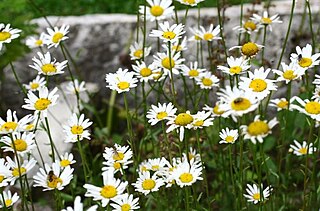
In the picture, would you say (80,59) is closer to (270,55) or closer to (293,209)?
(270,55)

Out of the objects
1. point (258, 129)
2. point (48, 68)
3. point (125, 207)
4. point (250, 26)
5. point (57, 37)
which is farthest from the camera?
point (250, 26)

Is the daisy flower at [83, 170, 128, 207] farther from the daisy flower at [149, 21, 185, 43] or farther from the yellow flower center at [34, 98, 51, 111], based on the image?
the daisy flower at [149, 21, 185, 43]

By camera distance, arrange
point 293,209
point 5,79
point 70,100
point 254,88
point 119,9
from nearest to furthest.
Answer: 1. point 254,88
2. point 293,209
3. point 70,100
4. point 5,79
5. point 119,9

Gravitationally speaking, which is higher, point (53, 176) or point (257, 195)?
point (53, 176)

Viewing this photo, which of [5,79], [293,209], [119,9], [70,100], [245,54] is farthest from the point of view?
[119,9]

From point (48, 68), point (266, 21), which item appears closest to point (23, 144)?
point (48, 68)

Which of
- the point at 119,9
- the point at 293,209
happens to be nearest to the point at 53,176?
the point at 293,209

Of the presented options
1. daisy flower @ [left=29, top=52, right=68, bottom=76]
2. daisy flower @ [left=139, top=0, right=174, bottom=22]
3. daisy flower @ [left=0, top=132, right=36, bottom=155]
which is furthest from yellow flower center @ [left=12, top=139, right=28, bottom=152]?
daisy flower @ [left=139, top=0, right=174, bottom=22]

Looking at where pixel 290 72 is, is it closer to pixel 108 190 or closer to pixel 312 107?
pixel 312 107

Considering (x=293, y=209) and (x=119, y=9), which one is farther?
(x=119, y=9)
